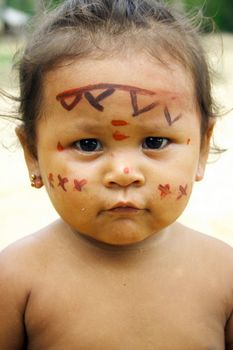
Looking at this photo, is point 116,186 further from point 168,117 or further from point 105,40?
point 105,40

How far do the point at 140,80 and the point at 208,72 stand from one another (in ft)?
1.31

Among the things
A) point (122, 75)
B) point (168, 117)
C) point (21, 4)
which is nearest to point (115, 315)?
point (168, 117)

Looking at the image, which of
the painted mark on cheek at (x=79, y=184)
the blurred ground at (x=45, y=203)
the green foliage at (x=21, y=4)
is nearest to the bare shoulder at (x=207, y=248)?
the painted mark on cheek at (x=79, y=184)

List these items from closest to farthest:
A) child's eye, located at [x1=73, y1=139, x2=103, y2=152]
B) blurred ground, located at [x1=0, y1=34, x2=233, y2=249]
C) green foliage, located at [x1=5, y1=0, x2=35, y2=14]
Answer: child's eye, located at [x1=73, y1=139, x2=103, y2=152]
blurred ground, located at [x1=0, y1=34, x2=233, y2=249]
green foliage, located at [x1=5, y1=0, x2=35, y2=14]

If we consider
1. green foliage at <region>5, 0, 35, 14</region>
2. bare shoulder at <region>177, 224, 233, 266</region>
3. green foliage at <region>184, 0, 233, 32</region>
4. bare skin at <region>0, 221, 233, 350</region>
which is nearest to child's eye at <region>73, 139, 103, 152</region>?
bare skin at <region>0, 221, 233, 350</region>

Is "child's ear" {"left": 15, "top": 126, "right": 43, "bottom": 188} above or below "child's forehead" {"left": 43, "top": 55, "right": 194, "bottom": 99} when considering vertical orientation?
below

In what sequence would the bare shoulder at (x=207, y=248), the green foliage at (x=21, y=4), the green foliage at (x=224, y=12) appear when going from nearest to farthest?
1. the bare shoulder at (x=207, y=248)
2. the green foliage at (x=224, y=12)
3. the green foliage at (x=21, y=4)

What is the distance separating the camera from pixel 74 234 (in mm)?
2432

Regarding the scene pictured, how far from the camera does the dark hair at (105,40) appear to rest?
2168 millimetres

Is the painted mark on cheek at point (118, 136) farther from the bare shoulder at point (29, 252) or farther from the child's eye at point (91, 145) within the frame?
the bare shoulder at point (29, 252)

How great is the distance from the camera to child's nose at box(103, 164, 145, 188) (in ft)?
6.68

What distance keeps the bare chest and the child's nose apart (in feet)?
1.46

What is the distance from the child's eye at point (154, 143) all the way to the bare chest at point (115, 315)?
487 mm

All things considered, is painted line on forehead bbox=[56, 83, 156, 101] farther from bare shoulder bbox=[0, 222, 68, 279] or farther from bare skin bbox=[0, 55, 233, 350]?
bare shoulder bbox=[0, 222, 68, 279]
